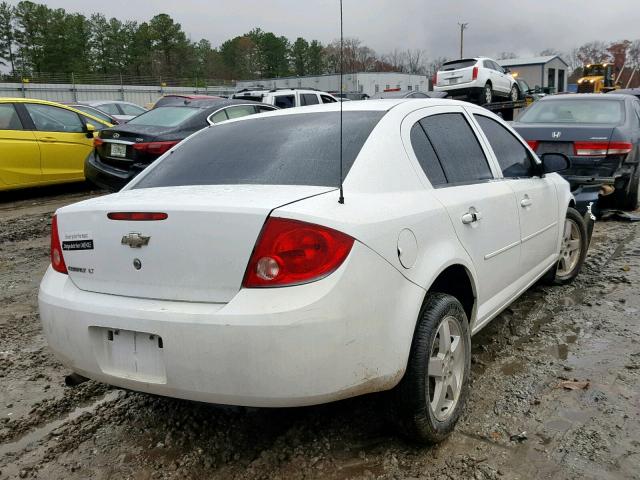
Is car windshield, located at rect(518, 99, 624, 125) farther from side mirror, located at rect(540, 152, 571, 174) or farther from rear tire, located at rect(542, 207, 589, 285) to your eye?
side mirror, located at rect(540, 152, 571, 174)

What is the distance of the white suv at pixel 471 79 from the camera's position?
63.6 ft

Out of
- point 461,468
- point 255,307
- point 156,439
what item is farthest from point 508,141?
point 156,439

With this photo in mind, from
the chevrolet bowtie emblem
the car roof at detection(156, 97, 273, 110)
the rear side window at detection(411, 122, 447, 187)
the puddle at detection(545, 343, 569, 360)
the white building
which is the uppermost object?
the white building

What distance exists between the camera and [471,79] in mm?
19297

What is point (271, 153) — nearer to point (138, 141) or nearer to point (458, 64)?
point (138, 141)

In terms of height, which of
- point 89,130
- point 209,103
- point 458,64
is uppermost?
point 458,64

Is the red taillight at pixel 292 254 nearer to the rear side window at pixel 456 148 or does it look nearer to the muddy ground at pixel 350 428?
the muddy ground at pixel 350 428

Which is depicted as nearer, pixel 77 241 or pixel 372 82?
pixel 77 241

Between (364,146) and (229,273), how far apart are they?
919 mm

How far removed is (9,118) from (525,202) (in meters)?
7.75

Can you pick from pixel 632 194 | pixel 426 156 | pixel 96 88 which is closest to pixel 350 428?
pixel 426 156

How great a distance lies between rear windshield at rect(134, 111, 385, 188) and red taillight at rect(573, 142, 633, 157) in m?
5.24

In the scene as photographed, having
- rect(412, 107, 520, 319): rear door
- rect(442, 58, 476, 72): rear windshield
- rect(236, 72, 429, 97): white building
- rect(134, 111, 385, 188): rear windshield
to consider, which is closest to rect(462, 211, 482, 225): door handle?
rect(412, 107, 520, 319): rear door

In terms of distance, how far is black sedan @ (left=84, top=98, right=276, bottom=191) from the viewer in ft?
24.1
